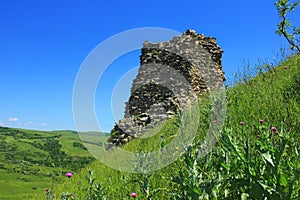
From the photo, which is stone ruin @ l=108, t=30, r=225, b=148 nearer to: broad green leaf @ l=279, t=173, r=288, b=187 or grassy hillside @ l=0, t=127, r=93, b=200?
broad green leaf @ l=279, t=173, r=288, b=187

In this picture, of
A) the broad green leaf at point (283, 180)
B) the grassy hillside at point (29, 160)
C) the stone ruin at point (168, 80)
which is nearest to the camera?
the broad green leaf at point (283, 180)

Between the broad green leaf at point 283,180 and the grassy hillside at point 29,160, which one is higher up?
the grassy hillside at point 29,160

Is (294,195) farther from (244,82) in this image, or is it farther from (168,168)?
(244,82)

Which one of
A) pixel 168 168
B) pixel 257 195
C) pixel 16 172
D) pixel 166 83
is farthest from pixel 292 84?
pixel 16 172

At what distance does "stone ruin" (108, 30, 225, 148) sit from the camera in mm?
17297

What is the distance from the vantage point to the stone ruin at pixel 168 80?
17.3 meters

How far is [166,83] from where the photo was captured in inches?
726

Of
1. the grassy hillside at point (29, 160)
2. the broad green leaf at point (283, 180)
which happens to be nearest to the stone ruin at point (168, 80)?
the broad green leaf at point (283, 180)

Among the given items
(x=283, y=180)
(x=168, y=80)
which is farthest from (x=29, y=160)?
(x=283, y=180)

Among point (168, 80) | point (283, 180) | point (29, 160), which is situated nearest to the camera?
point (283, 180)

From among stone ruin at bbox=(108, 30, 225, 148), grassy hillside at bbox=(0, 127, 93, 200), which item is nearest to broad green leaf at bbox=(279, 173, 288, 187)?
stone ruin at bbox=(108, 30, 225, 148)

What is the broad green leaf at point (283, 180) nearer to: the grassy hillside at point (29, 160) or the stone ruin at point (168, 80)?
the stone ruin at point (168, 80)

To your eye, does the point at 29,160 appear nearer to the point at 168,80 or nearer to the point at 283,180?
the point at 168,80

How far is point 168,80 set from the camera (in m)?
18.6
